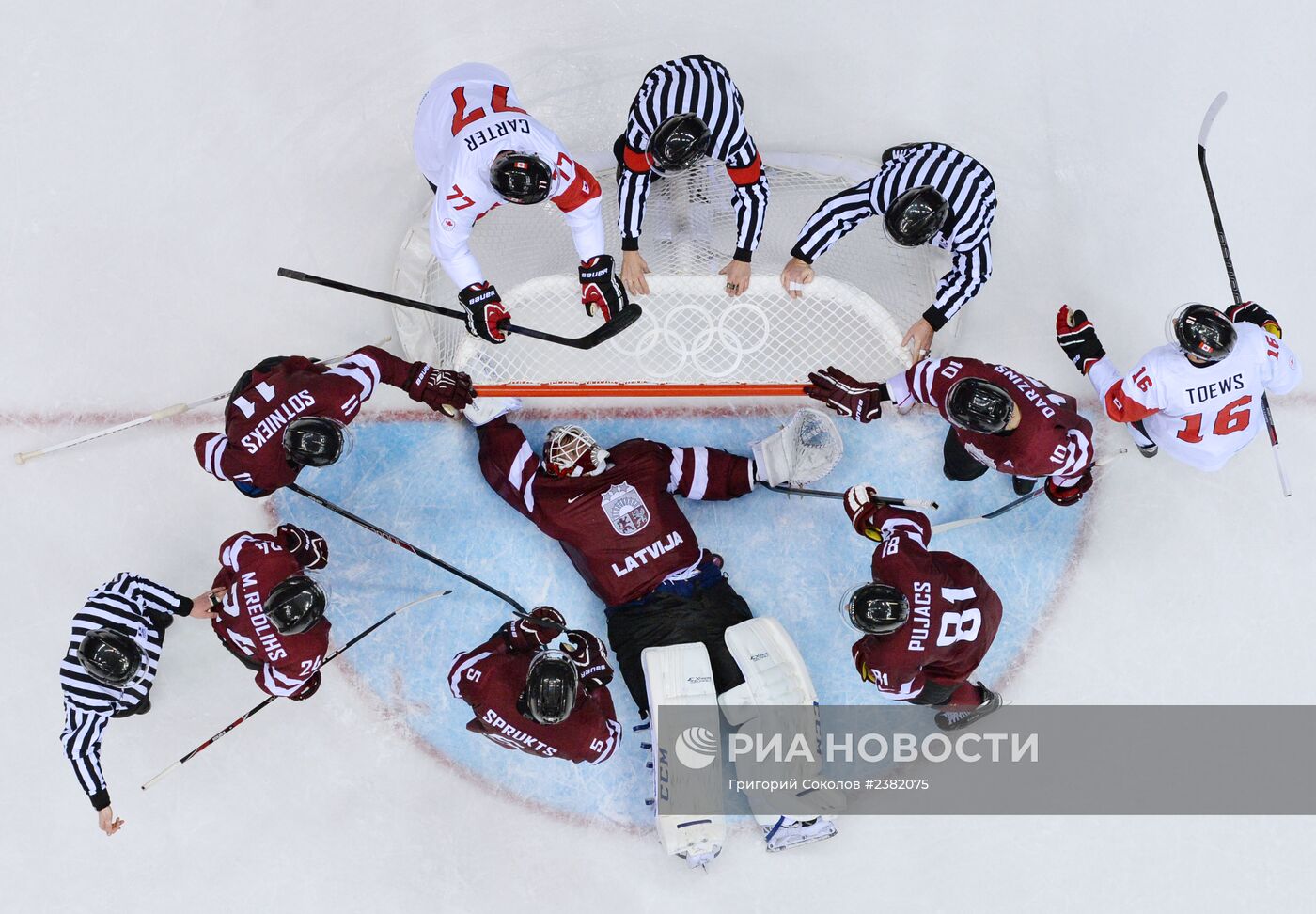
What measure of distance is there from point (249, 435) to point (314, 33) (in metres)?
2.01

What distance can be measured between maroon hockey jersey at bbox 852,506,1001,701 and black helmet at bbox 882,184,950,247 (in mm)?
1044

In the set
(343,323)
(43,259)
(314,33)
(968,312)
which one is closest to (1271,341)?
(968,312)

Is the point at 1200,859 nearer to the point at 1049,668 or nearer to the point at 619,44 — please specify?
the point at 1049,668

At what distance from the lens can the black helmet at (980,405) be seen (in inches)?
118

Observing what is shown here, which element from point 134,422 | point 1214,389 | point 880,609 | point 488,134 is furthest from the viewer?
point 134,422

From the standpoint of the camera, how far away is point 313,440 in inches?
125

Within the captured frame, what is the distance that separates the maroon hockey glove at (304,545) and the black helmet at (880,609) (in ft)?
7.06

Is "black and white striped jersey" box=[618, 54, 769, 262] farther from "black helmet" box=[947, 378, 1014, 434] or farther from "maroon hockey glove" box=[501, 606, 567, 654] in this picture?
"maroon hockey glove" box=[501, 606, 567, 654]

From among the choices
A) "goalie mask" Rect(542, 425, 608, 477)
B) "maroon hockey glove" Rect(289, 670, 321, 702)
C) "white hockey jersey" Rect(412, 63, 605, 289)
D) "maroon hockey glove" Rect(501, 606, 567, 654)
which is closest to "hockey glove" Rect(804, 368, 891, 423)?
"goalie mask" Rect(542, 425, 608, 477)

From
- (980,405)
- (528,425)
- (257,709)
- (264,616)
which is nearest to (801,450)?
(980,405)

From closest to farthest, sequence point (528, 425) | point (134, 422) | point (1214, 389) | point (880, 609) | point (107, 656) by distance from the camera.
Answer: point (880, 609) → point (107, 656) → point (1214, 389) → point (134, 422) → point (528, 425)

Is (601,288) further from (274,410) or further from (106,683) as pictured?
(106,683)

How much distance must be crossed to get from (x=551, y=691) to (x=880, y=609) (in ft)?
3.73

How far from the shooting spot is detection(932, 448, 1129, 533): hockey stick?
12.9 feet
